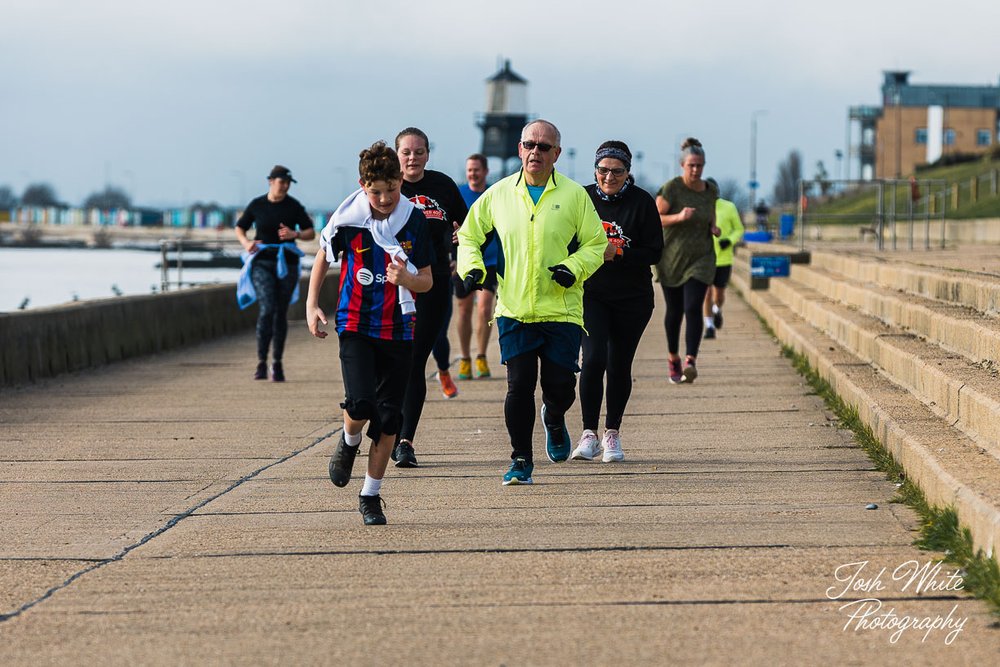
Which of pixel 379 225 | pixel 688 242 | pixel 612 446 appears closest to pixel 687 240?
pixel 688 242

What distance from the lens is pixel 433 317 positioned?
29.7ft

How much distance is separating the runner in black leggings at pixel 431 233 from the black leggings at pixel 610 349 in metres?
0.89

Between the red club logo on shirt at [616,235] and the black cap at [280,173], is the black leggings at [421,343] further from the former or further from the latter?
the black cap at [280,173]

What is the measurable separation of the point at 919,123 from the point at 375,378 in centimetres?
13962

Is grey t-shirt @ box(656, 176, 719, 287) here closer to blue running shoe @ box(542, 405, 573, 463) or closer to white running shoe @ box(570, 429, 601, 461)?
white running shoe @ box(570, 429, 601, 461)

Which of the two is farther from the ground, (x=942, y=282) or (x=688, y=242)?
(x=688, y=242)

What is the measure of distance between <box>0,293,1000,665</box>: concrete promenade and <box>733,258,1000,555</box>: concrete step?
8.5 inches

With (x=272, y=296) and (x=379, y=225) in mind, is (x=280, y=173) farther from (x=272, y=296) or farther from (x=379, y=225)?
(x=379, y=225)

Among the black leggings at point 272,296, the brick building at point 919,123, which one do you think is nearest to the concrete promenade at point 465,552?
the black leggings at point 272,296

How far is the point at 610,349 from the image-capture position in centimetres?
916

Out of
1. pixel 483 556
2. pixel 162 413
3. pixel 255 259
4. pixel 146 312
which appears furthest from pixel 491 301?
pixel 483 556

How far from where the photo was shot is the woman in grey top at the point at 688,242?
1275 cm

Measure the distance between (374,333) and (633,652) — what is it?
272 cm

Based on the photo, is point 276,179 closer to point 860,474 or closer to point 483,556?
point 860,474
